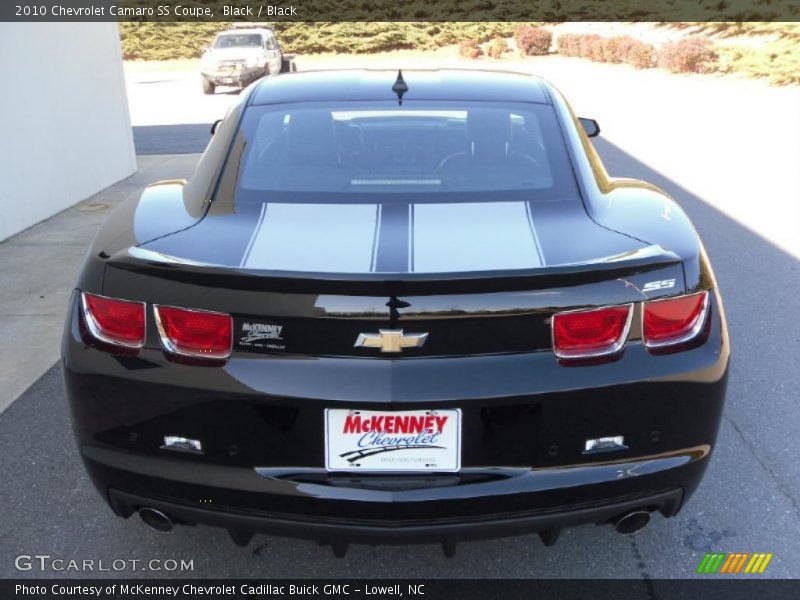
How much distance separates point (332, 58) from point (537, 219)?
38.1 m

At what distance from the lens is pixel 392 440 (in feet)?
6.47

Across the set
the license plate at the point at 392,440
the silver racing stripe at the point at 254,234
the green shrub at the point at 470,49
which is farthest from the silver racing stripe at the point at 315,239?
the green shrub at the point at 470,49

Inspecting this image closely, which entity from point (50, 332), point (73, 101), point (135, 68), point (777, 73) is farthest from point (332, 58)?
point (50, 332)

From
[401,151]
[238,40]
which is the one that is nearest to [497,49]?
[238,40]

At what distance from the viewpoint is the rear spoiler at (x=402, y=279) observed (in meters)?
1.94

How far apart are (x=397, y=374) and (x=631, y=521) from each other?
2.80ft

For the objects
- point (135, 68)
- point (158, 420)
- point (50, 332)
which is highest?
point (158, 420)

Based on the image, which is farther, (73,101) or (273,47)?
(273,47)

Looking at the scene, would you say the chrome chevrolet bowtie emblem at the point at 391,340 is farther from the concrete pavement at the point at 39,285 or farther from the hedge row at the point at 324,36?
the hedge row at the point at 324,36

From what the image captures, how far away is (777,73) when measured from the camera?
60.2ft

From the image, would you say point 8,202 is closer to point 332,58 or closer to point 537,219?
point 537,219

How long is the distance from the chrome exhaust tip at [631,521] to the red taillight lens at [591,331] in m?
0.50

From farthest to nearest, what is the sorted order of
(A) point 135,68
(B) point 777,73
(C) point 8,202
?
(A) point 135,68 → (B) point 777,73 → (C) point 8,202

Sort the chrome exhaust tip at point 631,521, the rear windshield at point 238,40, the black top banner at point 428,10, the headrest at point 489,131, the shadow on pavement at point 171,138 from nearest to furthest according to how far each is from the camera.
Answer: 1. the chrome exhaust tip at point 631,521
2. the headrest at point 489,131
3. the shadow on pavement at point 171,138
4. the rear windshield at point 238,40
5. the black top banner at point 428,10
